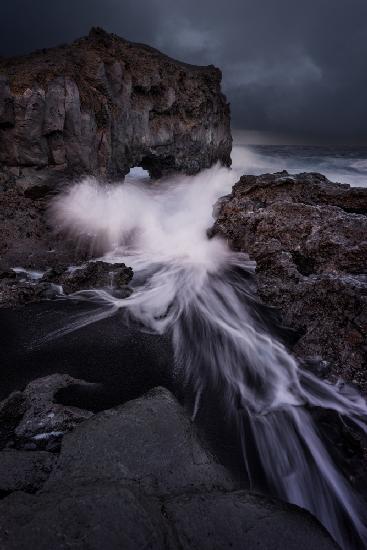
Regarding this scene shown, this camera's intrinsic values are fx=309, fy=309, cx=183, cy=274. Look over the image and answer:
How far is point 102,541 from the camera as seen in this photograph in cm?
177

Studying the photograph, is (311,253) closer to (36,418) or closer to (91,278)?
(91,278)

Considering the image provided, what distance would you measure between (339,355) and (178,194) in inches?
589

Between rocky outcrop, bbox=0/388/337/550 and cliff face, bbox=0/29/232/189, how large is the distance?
396 inches

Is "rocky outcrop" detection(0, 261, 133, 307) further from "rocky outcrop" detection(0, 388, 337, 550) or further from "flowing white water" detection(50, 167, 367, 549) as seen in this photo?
"rocky outcrop" detection(0, 388, 337, 550)

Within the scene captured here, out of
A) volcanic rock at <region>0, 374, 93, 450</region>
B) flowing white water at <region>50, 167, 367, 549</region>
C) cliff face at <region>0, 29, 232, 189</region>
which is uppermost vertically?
cliff face at <region>0, 29, 232, 189</region>

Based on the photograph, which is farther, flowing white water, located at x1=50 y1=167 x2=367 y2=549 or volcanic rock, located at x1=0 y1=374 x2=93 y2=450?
flowing white water, located at x1=50 y1=167 x2=367 y2=549

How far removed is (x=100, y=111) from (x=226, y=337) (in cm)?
1104

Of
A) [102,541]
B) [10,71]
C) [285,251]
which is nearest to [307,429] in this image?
[102,541]

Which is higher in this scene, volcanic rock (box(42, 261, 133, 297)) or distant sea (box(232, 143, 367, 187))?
distant sea (box(232, 143, 367, 187))

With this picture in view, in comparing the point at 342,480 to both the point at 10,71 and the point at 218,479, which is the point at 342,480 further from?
the point at 10,71

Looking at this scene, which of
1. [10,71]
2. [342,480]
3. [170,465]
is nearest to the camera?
[170,465]

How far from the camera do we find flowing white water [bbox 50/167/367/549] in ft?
10.9

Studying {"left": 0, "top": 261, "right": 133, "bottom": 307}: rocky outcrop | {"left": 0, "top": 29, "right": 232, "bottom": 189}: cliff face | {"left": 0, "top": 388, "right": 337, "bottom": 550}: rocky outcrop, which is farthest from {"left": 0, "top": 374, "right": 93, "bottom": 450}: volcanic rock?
{"left": 0, "top": 29, "right": 232, "bottom": 189}: cliff face

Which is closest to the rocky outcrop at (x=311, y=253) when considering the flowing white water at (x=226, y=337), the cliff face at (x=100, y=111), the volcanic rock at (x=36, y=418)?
the flowing white water at (x=226, y=337)
